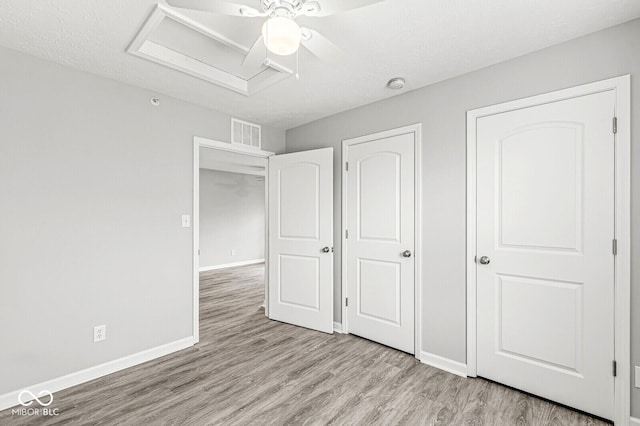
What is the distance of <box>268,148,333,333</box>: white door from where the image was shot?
134 inches

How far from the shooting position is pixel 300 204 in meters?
3.60

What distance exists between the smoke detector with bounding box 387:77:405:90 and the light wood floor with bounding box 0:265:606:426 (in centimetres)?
244

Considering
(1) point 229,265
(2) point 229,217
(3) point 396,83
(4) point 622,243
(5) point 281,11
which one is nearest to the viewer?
(5) point 281,11

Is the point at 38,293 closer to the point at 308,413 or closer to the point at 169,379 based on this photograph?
the point at 169,379

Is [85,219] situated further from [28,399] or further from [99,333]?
[28,399]

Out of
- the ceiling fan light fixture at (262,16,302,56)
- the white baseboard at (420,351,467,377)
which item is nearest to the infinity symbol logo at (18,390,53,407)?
the ceiling fan light fixture at (262,16,302,56)

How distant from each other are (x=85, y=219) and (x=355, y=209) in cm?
240

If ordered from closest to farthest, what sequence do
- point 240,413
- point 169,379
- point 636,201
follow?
1. point 636,201
2. point 240,413
3. point 169,379

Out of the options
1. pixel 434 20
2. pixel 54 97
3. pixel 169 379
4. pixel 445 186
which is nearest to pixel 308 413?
pixel 169 379

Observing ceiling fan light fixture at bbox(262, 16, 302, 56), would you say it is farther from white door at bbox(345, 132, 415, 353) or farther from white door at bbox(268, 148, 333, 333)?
white door at bbox(268, 148, 333, 333)

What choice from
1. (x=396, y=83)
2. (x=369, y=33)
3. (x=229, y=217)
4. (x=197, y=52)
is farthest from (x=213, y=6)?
(x=229, y=217)

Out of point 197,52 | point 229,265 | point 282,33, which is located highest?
point 197,52

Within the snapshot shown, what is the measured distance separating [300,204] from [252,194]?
5251mm

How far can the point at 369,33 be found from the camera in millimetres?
1929
